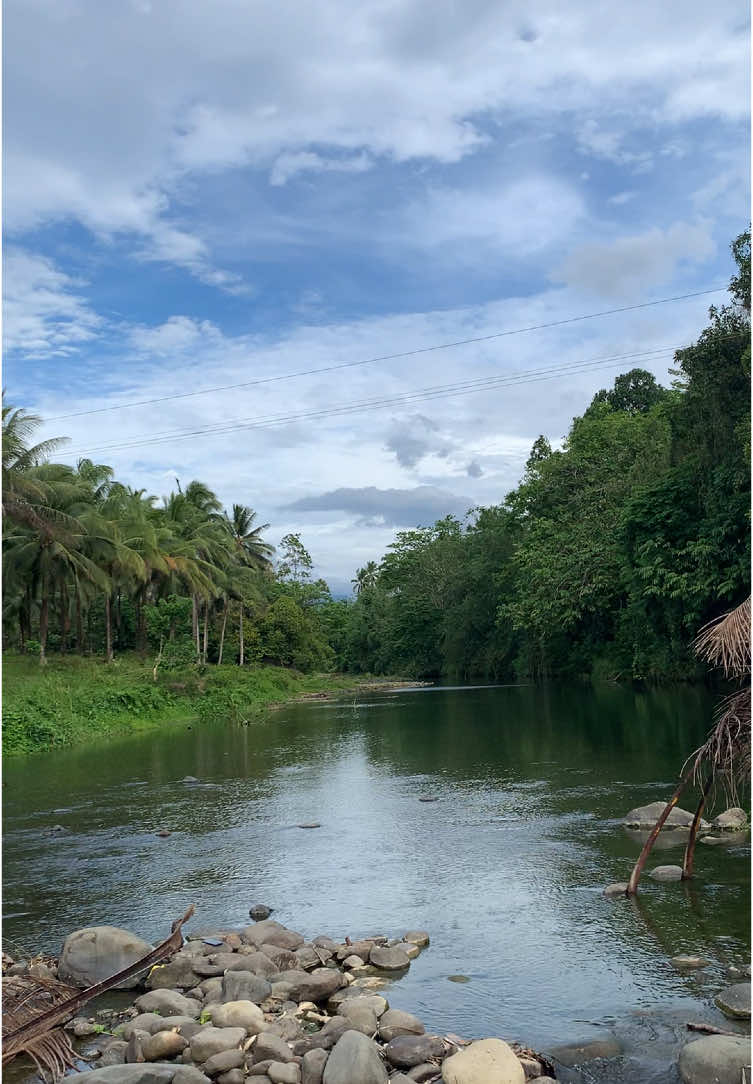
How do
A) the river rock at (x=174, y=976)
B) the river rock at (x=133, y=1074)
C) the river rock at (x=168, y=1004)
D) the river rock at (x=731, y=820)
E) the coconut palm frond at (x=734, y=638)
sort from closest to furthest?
the river rock at (x=133, y=1074)
the coconut palm frond at (x=734, y=638)
the river rock at (x=168, y=1004)
the river rock at (x=174, y=976)
the river rock at (x=731, y=820)

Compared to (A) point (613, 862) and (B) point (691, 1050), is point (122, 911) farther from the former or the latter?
(B) point (691, 1050)

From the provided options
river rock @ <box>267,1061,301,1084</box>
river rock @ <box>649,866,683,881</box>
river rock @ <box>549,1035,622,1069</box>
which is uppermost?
river rock @ <box>649,866,683,881</box>

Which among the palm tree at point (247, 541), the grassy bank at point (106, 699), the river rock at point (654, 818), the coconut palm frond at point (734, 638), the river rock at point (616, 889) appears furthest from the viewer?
the palm tree at point (247, 541)

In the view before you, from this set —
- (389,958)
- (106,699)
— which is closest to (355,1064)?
(389,958)

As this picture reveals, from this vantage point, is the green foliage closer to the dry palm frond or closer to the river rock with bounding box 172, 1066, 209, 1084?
the dry palm frond

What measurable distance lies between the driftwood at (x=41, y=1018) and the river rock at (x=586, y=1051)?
3.07m

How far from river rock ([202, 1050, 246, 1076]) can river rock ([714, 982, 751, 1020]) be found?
317cm

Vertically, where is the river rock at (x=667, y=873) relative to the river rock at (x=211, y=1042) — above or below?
above

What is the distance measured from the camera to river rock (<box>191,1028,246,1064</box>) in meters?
5.94

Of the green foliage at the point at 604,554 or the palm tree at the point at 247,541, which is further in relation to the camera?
→ the palm tree at the point at 247,541

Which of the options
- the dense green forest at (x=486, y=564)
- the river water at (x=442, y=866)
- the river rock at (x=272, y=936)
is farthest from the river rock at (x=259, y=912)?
the dense green forest at (x=486, y=564)

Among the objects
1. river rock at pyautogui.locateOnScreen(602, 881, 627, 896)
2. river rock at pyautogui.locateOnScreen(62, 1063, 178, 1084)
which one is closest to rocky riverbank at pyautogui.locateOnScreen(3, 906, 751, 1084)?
river rock at pyautogui.locateOnScreen(62, 1063, 178, 1084)

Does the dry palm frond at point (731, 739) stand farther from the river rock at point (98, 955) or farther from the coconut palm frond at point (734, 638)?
the river rock at point (98, 955)

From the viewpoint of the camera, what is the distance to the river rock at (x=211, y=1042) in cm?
594
